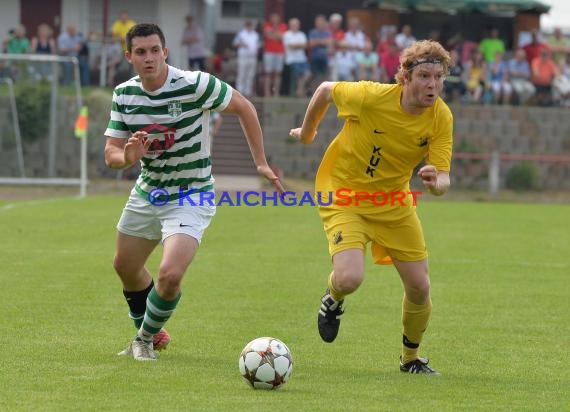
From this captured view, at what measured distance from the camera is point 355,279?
25.0 feet

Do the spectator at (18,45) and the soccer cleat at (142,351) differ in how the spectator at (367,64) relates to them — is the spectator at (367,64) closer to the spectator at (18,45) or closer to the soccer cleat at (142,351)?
the spectator at (18,45)

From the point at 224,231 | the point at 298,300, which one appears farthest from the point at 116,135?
the point at 224,231

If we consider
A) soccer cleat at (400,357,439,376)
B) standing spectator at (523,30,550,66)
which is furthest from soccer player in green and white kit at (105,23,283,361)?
standing spectator at (523,30,550,66)

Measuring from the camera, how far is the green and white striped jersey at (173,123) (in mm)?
7922

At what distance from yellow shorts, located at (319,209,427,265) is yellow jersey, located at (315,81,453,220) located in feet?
0.19

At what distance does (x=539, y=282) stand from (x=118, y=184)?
1592 cm

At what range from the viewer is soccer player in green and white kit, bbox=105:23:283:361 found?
780 centimetres

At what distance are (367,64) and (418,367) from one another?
20.8 meters

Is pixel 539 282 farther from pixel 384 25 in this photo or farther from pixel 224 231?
pixel 384 25

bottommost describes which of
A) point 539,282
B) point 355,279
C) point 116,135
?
point 539,282

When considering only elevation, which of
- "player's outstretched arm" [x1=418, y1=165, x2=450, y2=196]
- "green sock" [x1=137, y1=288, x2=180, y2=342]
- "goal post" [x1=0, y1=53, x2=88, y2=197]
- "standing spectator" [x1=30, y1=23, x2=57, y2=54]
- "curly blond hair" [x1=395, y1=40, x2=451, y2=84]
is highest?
"curly blond hair" [x1=395, y1=40, x2=451, y2=84]

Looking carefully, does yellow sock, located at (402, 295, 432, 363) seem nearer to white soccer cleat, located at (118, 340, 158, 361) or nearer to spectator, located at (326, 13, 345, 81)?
white soccer cleat, located at (118, 340, 158, 361)

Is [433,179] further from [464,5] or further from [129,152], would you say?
[464,5]

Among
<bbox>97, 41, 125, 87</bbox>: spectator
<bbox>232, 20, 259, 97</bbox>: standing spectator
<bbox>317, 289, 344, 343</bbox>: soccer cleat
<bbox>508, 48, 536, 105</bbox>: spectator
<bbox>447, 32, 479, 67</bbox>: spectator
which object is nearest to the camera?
<bbox>317, 289, 344, 343</bbox>: soccer cleat
